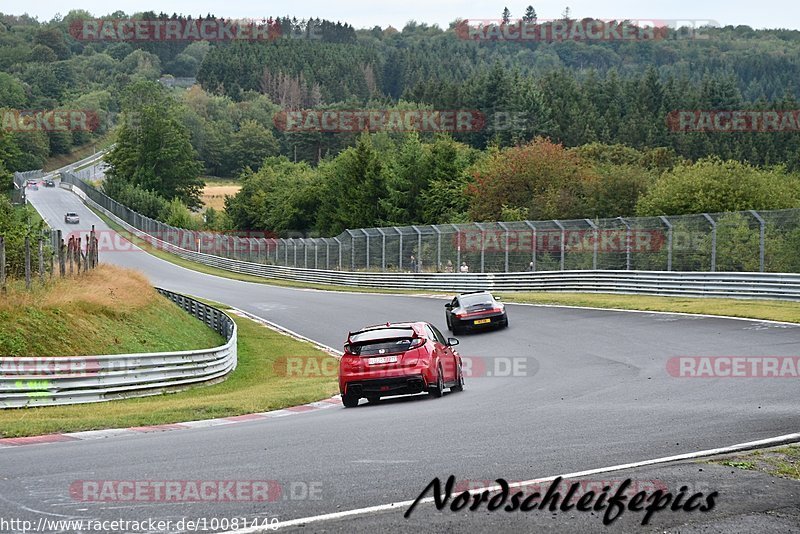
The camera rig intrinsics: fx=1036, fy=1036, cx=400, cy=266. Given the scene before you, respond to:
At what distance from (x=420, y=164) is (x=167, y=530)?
7962cm

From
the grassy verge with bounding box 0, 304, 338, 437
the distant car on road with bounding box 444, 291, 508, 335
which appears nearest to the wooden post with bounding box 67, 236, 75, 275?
the grassy verge with bounding box 0, 304, 338, 437

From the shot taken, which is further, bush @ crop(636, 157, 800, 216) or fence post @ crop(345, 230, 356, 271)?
fence post @ crop(345, 230, 356, 271)

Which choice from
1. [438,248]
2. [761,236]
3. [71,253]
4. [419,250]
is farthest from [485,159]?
[71,253]

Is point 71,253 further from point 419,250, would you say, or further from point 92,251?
point 419,250

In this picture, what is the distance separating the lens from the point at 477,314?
93.8 feet

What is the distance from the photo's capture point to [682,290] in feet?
107

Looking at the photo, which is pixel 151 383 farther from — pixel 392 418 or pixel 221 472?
pixel 221 472

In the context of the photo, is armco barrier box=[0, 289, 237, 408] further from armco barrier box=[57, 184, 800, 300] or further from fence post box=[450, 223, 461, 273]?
fence post box=[450, 223, 461, 273]

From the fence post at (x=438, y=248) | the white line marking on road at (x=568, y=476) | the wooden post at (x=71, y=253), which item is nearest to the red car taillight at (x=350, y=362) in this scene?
the white line marking on road at (x=568, y=476)

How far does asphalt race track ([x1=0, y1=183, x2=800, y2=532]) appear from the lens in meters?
7.16

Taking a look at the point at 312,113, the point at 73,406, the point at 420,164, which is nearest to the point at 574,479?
the point at 73,406

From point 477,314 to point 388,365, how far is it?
1323 cm

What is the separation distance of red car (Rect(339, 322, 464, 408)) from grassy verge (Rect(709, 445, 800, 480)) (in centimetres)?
711

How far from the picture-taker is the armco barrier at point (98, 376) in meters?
17.4
